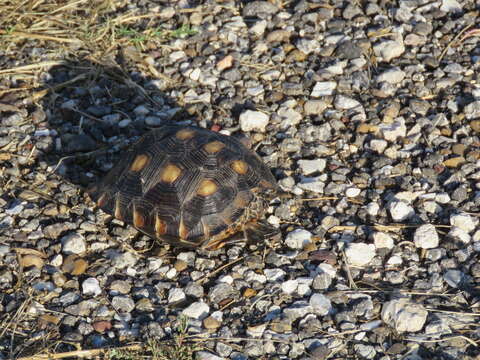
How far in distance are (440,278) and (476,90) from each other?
1.92 metres

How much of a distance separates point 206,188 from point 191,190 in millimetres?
90

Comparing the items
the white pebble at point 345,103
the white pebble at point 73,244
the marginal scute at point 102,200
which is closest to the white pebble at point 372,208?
the white pebble at point 345,103

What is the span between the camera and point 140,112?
554 centimetres

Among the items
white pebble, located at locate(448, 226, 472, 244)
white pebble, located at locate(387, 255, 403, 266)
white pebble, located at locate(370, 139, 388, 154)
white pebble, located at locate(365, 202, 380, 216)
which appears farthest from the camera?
white pebble, located at locate(370, 139, 388, 154)

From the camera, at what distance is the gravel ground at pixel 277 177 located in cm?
400

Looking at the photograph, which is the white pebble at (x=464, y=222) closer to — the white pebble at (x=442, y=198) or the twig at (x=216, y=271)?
the white pebble at (x=442, y=198)

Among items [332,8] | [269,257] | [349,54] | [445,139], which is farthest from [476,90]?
[269,257]

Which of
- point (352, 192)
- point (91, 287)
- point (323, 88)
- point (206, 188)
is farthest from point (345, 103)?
point (91, 287)

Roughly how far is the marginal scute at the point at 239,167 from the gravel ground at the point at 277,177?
407 mm

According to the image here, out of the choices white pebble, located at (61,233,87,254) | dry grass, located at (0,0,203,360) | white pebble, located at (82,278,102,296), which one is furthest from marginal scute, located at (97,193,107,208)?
dry grass, located at (0,0,203,360)

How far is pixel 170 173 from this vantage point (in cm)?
442

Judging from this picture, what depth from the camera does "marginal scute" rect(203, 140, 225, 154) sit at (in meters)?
4.46

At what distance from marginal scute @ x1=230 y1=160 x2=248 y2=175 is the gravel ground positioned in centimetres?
41

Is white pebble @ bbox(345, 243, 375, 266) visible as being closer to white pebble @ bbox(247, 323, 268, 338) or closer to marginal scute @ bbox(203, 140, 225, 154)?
white pebble @ bbox(247, 323, 268, 338)
